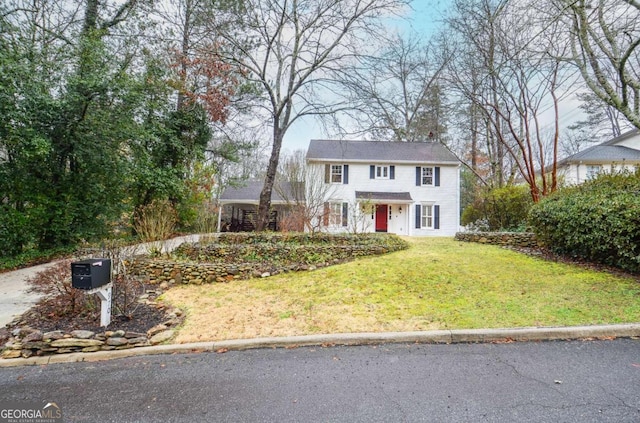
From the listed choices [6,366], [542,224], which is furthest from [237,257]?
[542,224]

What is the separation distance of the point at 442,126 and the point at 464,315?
2126 cm

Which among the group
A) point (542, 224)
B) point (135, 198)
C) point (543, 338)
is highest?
point (135, 198)

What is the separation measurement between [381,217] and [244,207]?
9.47m

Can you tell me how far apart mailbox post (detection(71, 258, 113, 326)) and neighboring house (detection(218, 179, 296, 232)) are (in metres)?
13.6

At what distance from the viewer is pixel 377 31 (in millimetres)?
11102

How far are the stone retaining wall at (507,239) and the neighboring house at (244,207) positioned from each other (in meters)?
10.6

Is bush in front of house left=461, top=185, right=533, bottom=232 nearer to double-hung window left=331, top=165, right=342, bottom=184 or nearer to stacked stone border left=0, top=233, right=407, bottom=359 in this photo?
stacked stone border left=0, top=233, right=407, bottom=359

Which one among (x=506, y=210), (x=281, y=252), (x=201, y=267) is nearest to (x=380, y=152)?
Answer: (x=506, y=210)

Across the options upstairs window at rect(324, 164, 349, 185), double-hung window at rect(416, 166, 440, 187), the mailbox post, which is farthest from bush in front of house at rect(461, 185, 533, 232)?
the mailbox post

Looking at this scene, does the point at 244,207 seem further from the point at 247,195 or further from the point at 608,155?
the point at 608,155

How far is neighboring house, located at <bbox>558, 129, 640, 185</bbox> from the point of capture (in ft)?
66.2

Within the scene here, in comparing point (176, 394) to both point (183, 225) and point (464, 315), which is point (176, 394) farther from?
point (183, 225)

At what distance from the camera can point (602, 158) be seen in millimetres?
20328

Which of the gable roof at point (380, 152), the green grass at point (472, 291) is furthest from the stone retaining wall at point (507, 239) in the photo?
the gable roof at point (380, 152)
